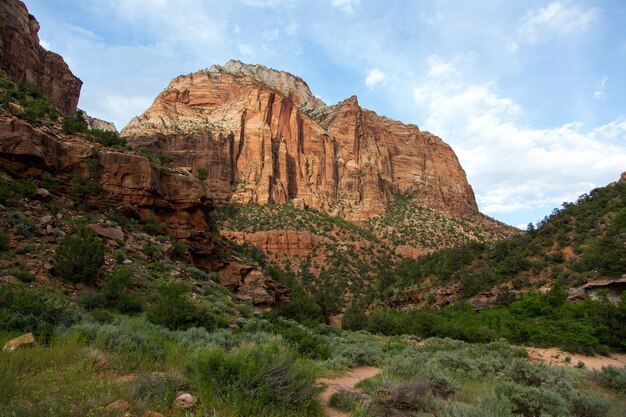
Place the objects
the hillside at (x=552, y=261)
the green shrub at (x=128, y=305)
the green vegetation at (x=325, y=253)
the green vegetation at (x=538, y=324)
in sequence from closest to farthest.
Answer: the green shrub at (x=128, y=305)
the green vegetation at (x=538, y=324)
the hillside at (x=552, y=261)
the green vegetation at (x=325, y=253)

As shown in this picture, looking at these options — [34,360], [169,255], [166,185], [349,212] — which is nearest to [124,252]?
[169,255]

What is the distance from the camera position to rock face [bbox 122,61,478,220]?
67.1m

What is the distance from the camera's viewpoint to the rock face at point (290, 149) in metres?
67.1

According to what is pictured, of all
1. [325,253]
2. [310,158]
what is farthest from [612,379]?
[310,158]

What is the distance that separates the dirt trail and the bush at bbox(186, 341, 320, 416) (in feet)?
1.62

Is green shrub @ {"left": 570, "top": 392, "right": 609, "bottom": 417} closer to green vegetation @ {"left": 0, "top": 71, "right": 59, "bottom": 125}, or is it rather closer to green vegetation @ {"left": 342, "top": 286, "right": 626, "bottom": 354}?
green vegetation @ {"left": 342, "top": 286, "right": 626, "bottom": 354}

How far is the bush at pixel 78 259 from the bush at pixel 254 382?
9573mm

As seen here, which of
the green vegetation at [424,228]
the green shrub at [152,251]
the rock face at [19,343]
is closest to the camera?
the rock face at [19,343]

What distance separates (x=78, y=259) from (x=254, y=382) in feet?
35.7

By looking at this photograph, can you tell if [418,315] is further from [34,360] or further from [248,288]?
[34,360]

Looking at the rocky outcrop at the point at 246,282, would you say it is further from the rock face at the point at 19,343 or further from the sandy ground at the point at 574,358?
the rock face at the point at 19,343

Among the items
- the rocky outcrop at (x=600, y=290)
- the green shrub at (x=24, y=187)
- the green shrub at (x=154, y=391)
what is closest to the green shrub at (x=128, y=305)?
the green shrub at (x=24, y=187)

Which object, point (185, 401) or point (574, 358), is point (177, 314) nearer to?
point (185, 401)

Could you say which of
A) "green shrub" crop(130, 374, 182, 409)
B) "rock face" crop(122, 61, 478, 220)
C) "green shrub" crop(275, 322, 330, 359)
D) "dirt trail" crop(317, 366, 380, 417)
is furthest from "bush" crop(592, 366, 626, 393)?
"rock face" crop(122, 61, 478, 220)
